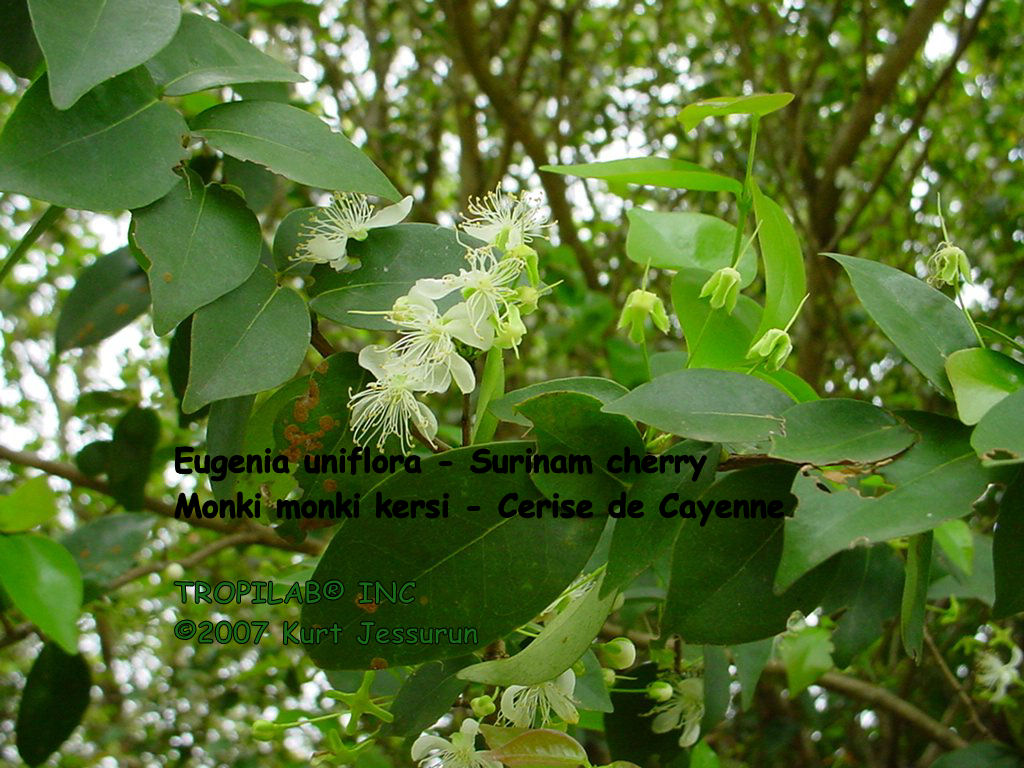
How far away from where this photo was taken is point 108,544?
1.11 meters

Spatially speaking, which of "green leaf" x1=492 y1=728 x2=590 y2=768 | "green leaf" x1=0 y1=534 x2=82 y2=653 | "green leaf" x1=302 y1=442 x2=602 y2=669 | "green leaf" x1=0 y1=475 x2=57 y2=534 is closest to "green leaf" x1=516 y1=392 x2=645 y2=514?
"green leaf" x1=302 y1=442 x2=602 y2=669

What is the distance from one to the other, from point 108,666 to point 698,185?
200 centimetres

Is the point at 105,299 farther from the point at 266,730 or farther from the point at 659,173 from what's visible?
the point at 659,173

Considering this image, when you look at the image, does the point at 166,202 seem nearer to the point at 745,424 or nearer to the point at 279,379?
the point at 279,379

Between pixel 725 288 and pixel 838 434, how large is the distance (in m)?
0.12

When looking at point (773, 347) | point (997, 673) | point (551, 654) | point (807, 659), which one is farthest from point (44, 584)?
point (997, 673)

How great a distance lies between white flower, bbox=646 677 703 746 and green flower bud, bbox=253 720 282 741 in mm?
263

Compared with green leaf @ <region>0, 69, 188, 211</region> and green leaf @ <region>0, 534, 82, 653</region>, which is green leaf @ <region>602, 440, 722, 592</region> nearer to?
green leaf @ <region>0, 69, 188, 211</region>

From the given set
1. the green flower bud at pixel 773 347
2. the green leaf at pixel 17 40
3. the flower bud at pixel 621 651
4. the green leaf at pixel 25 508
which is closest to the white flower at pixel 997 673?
the flower bud at pixel 621 651

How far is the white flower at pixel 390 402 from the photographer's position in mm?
535

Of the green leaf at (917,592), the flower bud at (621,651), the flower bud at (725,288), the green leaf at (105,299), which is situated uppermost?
the flower bud at (725,288)

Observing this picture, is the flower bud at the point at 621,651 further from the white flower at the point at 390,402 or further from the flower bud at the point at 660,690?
the white flower at the point at 390,402

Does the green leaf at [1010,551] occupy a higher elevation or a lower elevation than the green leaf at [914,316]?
lower

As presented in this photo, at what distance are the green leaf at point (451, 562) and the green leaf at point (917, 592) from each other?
6.2 inches
